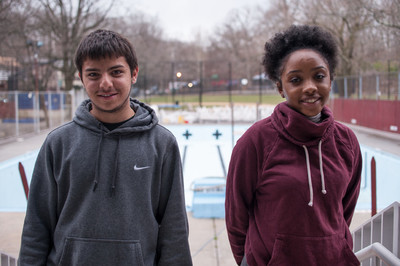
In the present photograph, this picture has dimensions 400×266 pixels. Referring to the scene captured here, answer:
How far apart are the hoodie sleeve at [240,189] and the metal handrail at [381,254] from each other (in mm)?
823

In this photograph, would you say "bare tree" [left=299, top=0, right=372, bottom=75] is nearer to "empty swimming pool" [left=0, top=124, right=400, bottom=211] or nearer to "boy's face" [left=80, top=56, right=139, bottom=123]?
"empty swimming pool" [left=0, top=124, right=400, bottom=211]

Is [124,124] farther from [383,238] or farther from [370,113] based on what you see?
[370,113]

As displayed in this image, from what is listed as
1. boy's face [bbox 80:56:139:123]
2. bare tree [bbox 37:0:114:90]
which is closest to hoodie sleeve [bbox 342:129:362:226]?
boy's face [bbox 80:56:139:123]

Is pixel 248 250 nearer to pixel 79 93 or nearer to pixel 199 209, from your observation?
pixel 199 209

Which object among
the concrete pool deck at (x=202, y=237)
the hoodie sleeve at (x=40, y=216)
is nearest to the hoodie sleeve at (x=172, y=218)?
the hoodie sleeve at (x=40, y=216)

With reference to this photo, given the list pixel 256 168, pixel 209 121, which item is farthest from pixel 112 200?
pixel 209 121

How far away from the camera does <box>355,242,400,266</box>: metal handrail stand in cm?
210

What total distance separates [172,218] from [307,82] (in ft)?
2.92

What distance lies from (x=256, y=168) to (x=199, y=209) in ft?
12.5

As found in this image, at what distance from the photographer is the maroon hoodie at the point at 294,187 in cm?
172

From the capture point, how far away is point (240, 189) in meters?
1.87

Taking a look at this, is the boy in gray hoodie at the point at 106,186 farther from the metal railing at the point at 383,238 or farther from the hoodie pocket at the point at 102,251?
the metal railing at the point at 383,238

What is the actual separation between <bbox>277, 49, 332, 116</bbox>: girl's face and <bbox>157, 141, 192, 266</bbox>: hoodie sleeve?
62cm

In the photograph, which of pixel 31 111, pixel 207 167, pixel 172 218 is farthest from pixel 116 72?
pixel 31 111
